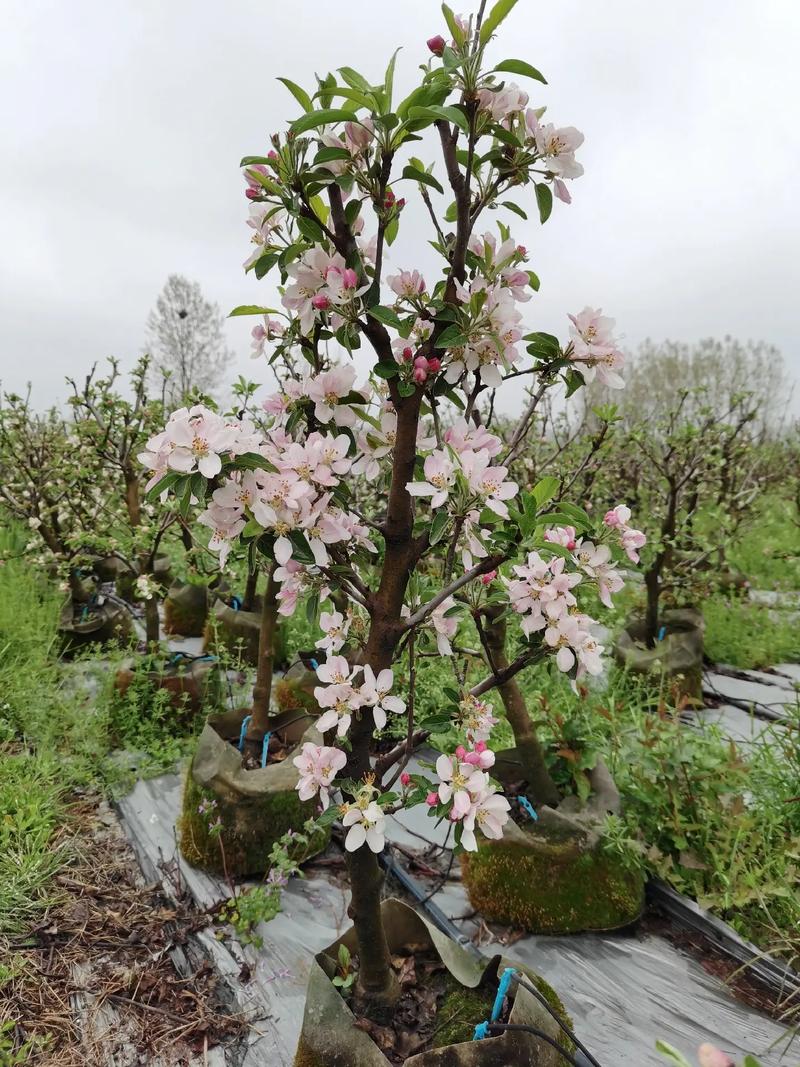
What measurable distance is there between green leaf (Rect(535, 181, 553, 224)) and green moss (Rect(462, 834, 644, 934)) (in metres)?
1.71

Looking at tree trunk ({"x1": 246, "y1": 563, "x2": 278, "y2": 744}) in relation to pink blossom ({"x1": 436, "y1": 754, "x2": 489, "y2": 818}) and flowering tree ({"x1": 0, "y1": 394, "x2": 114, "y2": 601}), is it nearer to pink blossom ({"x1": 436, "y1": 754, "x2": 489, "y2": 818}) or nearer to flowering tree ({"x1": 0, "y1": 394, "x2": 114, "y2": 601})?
pink blossom ({"x1": 436, "y1": 754, "x2": 489, "y2": 818})

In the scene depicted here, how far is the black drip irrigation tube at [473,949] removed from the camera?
3.82 feet

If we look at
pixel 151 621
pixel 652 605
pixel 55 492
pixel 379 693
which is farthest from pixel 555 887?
pixel 55 492

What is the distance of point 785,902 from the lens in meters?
1.86

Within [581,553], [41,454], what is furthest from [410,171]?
[41,454]

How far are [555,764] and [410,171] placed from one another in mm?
1947

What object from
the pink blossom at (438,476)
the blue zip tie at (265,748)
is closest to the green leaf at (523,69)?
the pink blossom at (438,476)

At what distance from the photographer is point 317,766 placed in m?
1.18

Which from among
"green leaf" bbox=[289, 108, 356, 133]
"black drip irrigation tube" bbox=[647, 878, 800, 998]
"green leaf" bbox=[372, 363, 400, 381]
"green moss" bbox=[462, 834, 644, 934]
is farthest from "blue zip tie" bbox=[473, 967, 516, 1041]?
"green leaf" bbox=[289, 108, 356, 133]

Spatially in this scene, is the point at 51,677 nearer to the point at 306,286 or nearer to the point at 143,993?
the point at 143,993

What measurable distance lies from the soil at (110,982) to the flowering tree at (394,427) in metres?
0.74

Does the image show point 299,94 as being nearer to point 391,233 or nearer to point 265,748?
point 391,233

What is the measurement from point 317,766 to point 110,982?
1.33 meters

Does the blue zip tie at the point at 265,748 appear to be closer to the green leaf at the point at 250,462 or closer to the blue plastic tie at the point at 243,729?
the blue plastic tie at the point at 243,729
